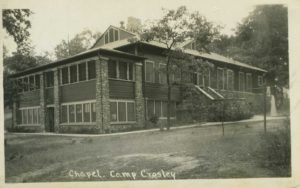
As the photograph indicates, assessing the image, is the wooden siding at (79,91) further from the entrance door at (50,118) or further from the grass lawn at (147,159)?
the grass lawn at (147,159)

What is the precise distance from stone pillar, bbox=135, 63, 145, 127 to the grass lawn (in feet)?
7.10

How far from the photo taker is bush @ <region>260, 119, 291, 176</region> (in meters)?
5.20

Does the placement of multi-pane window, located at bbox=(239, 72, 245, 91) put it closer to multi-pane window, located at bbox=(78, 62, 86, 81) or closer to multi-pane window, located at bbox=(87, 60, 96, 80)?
multi-pane window, located at bbox=(87, 60, 96, 80)

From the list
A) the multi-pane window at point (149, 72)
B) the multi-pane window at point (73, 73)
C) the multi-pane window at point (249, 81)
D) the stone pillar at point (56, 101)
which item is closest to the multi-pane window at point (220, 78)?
the multi-pane window at point (249, 81)

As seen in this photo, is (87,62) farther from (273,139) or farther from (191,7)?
(273,139)

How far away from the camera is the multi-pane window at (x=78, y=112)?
7973 mm

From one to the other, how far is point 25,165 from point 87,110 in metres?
2.57

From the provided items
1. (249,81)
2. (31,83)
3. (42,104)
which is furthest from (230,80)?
(31,83)

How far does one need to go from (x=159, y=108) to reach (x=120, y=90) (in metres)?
0.98

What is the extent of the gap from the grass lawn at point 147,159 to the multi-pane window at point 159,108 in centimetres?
190

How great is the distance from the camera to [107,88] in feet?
26.2

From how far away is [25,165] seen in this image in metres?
5.57

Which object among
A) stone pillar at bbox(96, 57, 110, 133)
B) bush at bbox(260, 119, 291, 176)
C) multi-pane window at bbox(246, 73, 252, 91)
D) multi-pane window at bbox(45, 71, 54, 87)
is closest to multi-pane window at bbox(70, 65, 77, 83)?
multi-pane window at bbox(45, 71, 54, 87)

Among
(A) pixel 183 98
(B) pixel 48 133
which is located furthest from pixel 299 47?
(B) pixel 48 133
